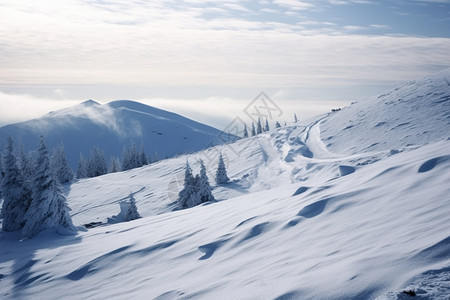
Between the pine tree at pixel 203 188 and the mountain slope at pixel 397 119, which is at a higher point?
the mountain slope at pixel 397 119

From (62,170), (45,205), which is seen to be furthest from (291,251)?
(62,170)

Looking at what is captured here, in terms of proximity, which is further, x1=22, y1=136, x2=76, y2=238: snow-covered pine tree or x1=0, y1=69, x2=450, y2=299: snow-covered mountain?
x1=22, y1=136, x2=76, y2=238: snow-covered pine tree

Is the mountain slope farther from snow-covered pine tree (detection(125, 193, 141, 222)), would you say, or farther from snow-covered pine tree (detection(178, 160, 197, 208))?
snow-covered pine tree (detection(125, 193, 141, 222))

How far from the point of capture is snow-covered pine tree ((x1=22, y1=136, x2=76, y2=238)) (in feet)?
68.8

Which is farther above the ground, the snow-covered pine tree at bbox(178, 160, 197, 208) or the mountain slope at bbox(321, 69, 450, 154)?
the mountain slope at bbox(321, 69, 450, 154)

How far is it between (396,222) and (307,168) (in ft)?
104

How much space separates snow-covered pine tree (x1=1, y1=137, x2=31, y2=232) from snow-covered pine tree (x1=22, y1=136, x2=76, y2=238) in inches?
160

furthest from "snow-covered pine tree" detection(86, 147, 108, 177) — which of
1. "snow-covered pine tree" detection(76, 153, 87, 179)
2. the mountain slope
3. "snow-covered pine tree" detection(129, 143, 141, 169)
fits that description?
the mountain slope

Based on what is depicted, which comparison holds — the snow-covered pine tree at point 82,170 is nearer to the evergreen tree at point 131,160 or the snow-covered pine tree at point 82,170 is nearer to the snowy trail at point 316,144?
the evergreen tree at point 131,160

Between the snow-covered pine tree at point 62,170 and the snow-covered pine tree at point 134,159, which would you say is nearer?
the snow-covered pine tree at point 62,170

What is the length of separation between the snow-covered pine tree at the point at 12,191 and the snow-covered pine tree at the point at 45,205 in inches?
160

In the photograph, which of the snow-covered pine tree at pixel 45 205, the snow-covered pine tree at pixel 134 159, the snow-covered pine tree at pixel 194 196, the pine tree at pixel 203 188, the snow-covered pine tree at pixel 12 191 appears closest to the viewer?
the snow-covered pine tree at pixel 45 205

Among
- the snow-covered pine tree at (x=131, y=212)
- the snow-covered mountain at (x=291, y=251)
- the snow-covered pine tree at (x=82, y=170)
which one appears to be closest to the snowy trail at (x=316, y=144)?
the snow-covered pine tree at (x=131, y=212)

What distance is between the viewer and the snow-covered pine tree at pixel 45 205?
21.0 metres
